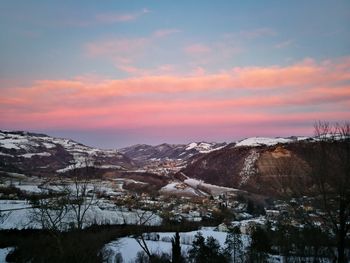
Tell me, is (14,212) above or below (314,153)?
below

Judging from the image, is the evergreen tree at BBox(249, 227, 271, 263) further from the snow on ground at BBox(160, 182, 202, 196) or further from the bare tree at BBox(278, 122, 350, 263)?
the snow on ground at BBox(160, 182, 202, 196)

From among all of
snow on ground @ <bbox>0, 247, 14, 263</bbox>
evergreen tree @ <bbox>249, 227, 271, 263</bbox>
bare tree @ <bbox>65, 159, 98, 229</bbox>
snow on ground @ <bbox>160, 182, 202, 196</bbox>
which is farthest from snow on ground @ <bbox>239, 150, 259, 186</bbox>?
bare tree @ <bbox>65, 159, 98, 229</bbox>

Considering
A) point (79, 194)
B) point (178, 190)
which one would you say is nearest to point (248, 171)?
point (178, 190)

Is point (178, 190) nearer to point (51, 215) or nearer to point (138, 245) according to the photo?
point (138, 245)

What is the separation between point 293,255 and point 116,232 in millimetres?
32055

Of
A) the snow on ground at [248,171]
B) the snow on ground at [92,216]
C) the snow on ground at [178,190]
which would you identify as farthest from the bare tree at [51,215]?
the snow on ground at [248,171]

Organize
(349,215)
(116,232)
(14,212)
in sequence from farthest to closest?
(14,212) → (116,232) → (349,215)

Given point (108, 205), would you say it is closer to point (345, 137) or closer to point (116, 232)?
point (116, 232)

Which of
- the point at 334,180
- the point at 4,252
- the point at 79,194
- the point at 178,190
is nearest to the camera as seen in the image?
the point at 334,180

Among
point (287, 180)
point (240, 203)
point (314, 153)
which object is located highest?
point (314, 153)

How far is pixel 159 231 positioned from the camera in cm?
8275

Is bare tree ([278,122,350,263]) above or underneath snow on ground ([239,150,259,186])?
above

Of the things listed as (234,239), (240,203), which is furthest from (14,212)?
(240,203)

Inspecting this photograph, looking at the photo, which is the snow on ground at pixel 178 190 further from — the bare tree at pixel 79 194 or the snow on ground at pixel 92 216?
the bare tree at pixel 79 194
